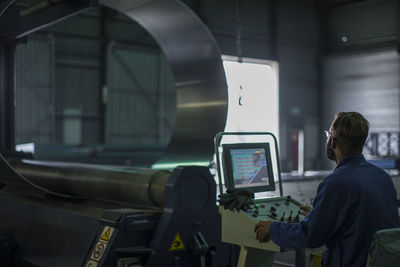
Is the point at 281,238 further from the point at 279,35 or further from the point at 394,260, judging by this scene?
the point at 279,35

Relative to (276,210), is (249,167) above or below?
above

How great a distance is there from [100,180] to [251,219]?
4.89 feet

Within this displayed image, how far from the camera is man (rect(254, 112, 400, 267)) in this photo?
222 cm

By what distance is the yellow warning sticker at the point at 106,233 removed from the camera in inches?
122

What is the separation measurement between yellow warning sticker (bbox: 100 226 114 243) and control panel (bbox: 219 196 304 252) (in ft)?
2.27

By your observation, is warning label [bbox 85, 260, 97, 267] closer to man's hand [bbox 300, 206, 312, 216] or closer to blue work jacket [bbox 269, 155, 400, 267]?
man's hand [bbox 300, 206, 312, 216]

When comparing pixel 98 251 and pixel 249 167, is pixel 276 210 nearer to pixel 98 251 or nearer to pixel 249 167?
pixel 249 167

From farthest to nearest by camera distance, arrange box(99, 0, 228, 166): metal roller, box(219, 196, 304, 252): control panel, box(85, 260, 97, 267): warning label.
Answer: box(99, 0, 228, 166): metal roller
box(85, 260, 97, 267): warning label
box(219, 196, 304, 252): control panel

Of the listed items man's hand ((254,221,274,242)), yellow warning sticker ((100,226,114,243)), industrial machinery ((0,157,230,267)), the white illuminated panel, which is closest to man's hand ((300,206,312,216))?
man's hand ((254,221,274,242))

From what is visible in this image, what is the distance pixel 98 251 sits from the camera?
313cm

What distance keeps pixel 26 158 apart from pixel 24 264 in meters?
1.30

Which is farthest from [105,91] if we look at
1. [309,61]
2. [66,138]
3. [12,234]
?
[12,234]

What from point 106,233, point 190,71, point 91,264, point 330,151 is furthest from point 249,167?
point 190,71

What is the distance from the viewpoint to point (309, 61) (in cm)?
1784
